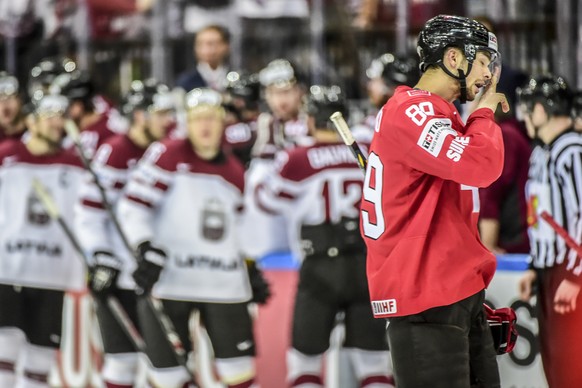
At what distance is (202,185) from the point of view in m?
5.73

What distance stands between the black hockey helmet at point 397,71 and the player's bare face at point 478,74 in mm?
2154

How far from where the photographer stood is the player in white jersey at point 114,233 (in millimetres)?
6176

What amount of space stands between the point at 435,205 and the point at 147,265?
2126mm

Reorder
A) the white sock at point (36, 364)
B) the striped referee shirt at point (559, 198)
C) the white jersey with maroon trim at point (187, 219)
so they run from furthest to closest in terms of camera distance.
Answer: the white sock at point (36, 364)
the white jersey with maroon trim at point (187, 219)
the striped referee shirt at point (559, 198)

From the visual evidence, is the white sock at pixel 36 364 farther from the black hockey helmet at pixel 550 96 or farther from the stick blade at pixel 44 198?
the black hockey helmet at pixel 550 96

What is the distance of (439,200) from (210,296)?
2.17m

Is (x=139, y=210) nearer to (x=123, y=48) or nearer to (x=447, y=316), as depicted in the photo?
(x=447, y=316)

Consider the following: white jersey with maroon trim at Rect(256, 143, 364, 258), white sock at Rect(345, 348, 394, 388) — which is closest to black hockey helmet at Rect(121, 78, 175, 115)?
white jersey with maroon trim at Rect(256, 143, 364, 258)

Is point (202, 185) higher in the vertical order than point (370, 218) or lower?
lower

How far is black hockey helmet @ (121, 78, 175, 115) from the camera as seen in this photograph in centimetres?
663

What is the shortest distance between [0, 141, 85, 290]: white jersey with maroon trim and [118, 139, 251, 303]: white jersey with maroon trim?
2.32 ft

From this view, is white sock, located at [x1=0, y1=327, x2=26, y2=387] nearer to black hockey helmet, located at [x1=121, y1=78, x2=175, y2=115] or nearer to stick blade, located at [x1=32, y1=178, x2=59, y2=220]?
stick blade, located at [x1=32, y1=178, x2=59, y2=220]

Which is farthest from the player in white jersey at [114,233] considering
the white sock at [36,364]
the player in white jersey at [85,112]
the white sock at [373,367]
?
the white sock at [373,367]

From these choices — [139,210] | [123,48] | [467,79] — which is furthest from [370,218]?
[123,48]
